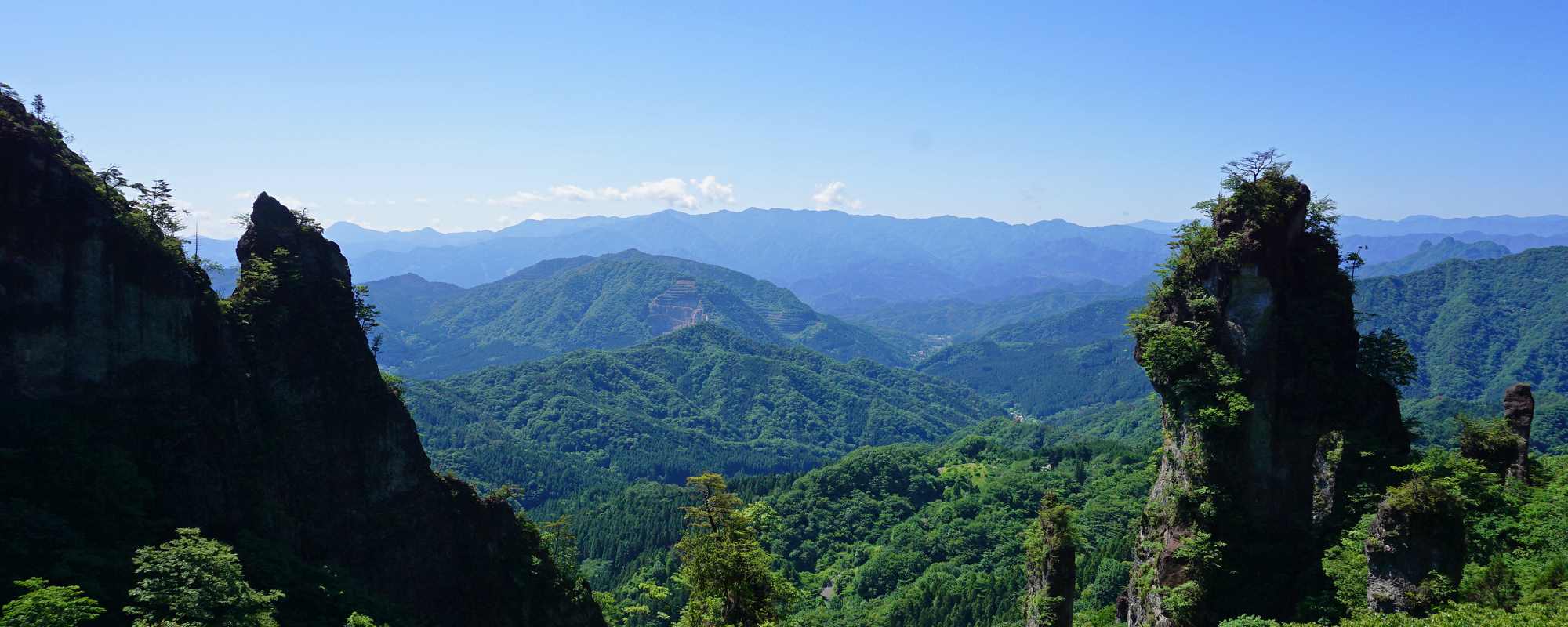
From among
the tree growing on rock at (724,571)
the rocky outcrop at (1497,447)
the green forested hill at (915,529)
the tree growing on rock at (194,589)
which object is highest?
the rocky outcrop at (1497,447)

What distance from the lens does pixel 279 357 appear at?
136 feet

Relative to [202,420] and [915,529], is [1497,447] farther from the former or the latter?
[915,529]

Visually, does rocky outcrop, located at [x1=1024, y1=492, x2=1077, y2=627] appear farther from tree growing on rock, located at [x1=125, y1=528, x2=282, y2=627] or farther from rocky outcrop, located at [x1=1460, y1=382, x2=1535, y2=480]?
tree growing on rock, located at [x1=125, y1=528, x2=282, y2=627]

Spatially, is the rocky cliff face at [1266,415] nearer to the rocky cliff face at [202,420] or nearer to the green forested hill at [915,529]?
the rocky cliff face at [202,420]

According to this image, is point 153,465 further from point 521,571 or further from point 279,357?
point 521,571

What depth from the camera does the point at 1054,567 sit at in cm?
4144

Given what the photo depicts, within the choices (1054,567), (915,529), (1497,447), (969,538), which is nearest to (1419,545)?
(1497,447)

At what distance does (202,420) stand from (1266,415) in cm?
5064

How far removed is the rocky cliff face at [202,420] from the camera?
31.7m

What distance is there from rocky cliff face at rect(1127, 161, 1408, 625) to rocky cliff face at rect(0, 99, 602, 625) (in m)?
40.7

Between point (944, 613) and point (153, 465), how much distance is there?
81424 millimetres

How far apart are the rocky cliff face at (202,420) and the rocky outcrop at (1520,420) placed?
56.9m

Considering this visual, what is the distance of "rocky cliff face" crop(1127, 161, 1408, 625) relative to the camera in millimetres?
36719

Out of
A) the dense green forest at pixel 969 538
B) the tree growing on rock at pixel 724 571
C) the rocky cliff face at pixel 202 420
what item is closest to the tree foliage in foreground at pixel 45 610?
the rocky cliff face at pixel 202 420
